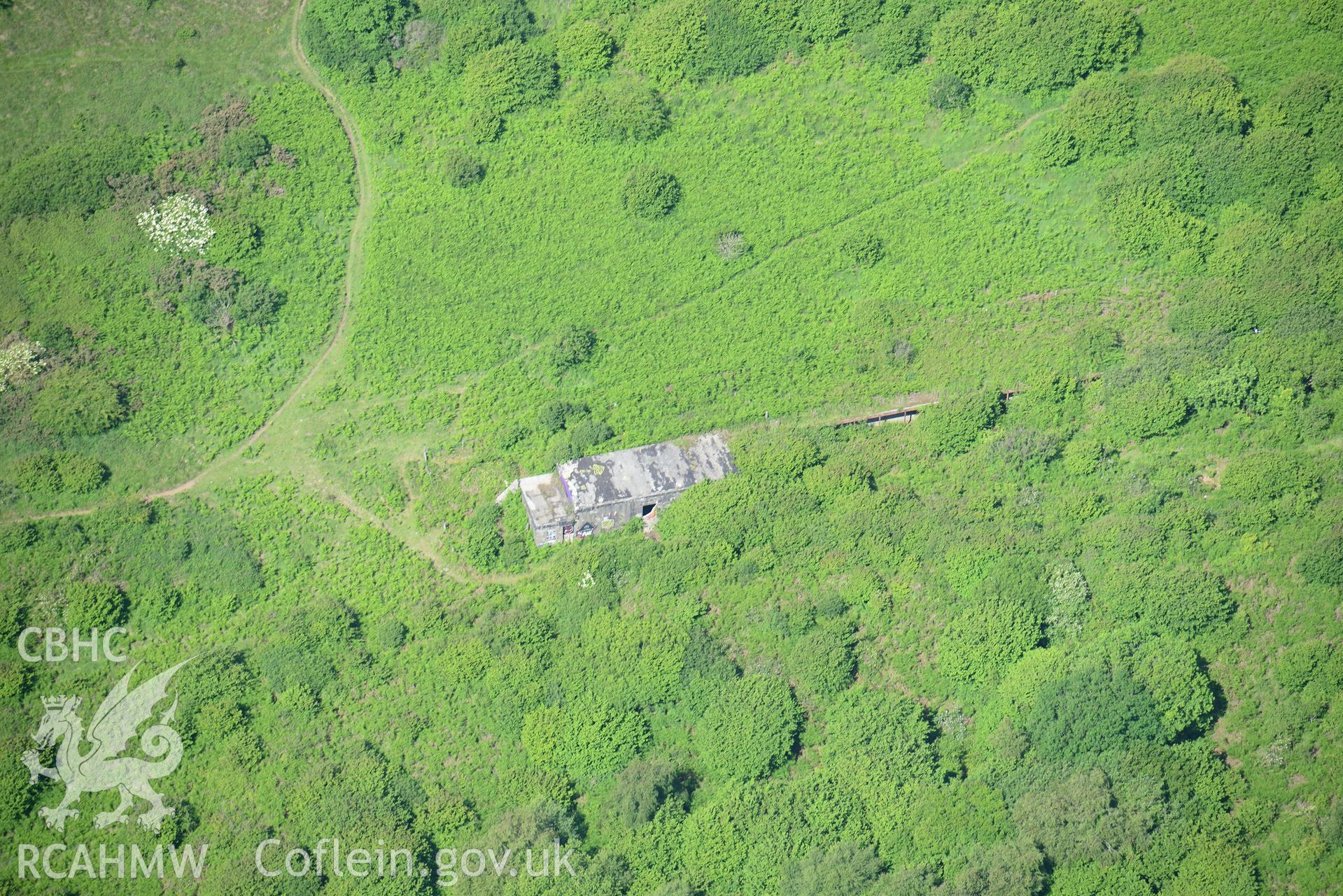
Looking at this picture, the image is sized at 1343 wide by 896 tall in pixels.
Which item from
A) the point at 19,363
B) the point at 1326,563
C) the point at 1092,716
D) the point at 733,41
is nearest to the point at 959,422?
the point at 1092,716

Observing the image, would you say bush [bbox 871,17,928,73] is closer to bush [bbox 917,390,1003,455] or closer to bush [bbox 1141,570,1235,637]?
bush [bbox 917,390,1003,455]

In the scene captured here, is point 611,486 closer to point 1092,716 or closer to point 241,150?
point 1092,716

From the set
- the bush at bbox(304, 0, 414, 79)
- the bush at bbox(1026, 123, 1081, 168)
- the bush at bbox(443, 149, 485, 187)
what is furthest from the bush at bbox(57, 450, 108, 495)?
the bush at bbox(1026, 123, 1081, 168)

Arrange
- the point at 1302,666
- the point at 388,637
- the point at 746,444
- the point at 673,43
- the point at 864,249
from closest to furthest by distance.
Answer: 1. the point at 1302,666
2. the point at 388,637
3. the point at 746,444
4. the point at 864,249
5. the point at 673,43

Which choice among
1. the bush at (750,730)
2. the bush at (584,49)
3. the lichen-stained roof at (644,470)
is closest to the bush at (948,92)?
the bush at (584,49)

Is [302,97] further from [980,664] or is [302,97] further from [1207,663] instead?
[1207,663]

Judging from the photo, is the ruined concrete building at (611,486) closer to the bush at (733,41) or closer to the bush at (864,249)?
the bush at (864,249)
